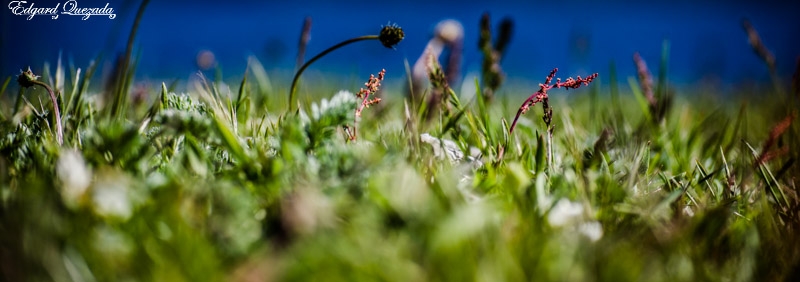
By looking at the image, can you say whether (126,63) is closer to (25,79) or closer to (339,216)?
(25,79)

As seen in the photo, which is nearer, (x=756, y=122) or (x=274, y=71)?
(x=756, y=122)

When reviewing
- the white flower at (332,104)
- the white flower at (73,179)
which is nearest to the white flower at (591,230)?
the white flower at (332,104)

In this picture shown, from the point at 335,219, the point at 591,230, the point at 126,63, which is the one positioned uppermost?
the point at 126,63

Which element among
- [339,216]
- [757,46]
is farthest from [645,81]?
[339,216]

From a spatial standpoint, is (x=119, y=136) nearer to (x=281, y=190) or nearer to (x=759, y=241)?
(x=281, y=190)

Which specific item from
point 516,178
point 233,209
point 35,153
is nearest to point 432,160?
point 516,178

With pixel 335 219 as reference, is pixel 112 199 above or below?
above

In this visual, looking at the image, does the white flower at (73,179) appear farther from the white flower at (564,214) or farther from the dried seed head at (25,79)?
the white flower at (564,214)
